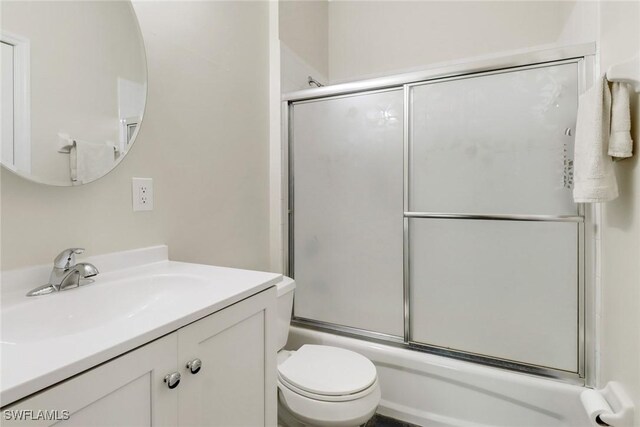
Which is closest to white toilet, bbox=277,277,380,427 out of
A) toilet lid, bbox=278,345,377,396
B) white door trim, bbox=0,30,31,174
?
toilet lid, bbox=278,345,377,396

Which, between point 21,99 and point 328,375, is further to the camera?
point 328,375

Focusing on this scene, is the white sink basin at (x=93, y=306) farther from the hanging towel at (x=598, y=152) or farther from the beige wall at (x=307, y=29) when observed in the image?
the beige wall at (x=307, y=29)

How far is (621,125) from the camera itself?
0.99 metres

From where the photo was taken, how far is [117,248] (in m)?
1.04

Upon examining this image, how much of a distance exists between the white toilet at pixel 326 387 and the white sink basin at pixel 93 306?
22.2 inches

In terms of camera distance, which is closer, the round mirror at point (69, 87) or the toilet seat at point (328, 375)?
the round mirror at point (69, 87)

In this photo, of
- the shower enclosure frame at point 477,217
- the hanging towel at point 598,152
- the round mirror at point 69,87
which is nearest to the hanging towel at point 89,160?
the round mirror at point 69,87

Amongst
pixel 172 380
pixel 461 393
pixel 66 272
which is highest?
pixel 66 272

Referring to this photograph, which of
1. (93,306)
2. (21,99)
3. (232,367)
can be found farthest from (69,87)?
(232,367)

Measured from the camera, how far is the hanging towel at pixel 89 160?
36.1 inches

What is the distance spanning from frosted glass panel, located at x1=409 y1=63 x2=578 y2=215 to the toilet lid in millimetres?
786

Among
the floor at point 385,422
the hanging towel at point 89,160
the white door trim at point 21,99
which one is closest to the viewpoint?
the white door trim at point 21,99

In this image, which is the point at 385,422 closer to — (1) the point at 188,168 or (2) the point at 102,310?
(2) the point at 102,310

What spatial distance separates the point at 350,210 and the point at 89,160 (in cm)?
118
